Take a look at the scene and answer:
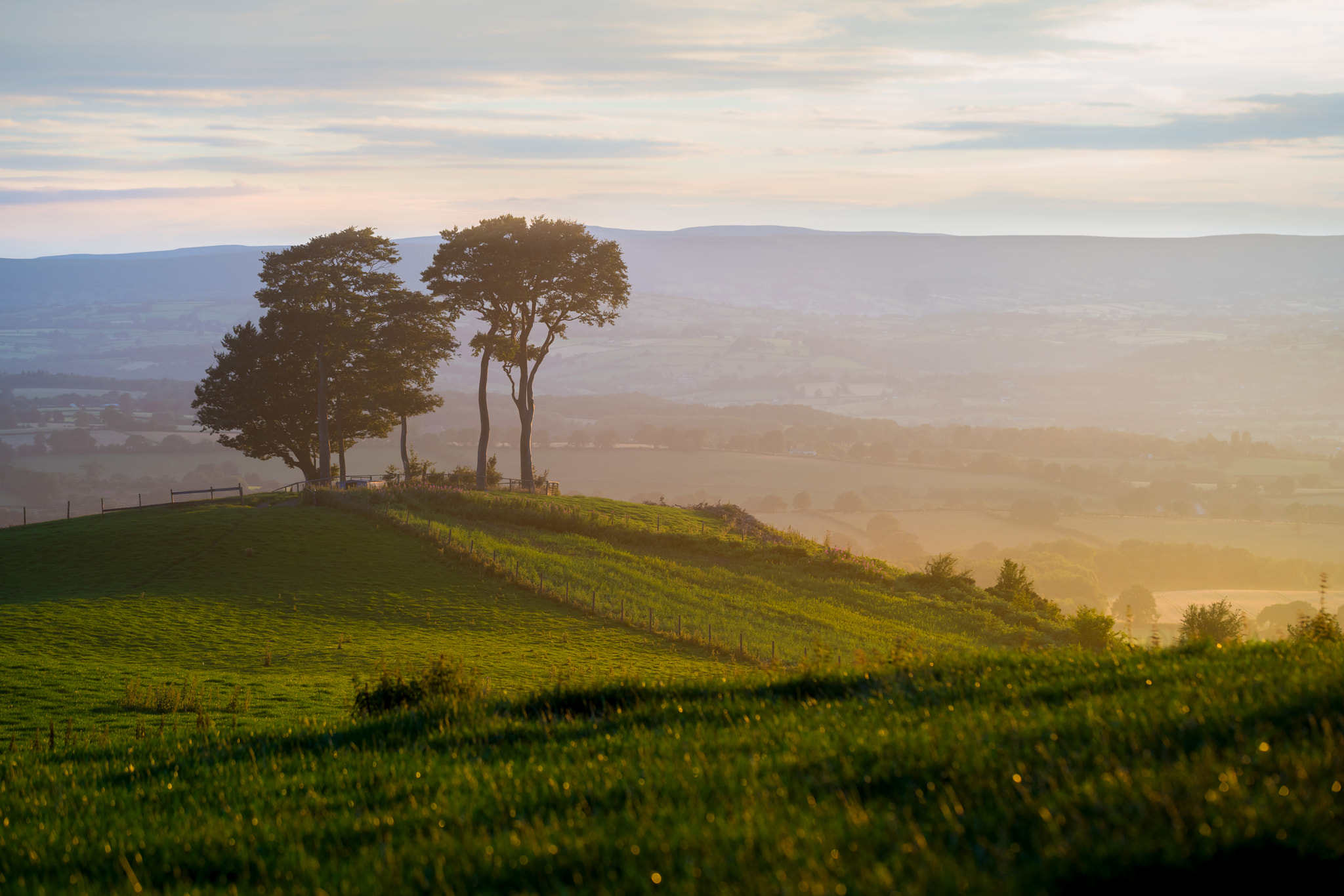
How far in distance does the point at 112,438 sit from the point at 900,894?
232m

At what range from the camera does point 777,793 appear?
556 centimetres

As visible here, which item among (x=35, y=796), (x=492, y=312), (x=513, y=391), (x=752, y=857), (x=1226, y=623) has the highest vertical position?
(x=492, y=312)

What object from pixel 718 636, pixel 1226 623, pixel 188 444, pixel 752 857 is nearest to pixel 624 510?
pixel 718 636

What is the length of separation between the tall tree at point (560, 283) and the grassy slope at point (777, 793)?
175ft

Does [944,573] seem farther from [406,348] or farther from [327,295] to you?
[327,295]

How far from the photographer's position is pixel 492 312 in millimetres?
63406

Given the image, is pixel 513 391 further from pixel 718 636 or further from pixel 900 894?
pixel 900 894

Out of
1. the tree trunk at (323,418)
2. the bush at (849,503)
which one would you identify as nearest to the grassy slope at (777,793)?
the tree trunk at (323,418)

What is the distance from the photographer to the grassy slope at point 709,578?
33375 mm

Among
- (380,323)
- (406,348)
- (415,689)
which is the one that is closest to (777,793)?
(415,689)

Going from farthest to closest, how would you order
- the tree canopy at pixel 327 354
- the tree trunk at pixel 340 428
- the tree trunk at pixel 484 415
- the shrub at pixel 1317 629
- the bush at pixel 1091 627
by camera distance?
the tree trunk at pixel 340 428 → the tree canopy at pixel 327 354 → the tree trunk at pixel 484 415 → the bush at pixel 1091 627 → the shrub at pixel 1317 629

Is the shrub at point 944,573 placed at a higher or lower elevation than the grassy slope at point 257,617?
lower

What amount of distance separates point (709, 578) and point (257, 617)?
20.0 m

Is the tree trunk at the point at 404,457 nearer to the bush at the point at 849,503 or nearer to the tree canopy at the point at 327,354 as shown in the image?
the tree canopy at the point at 327,354
